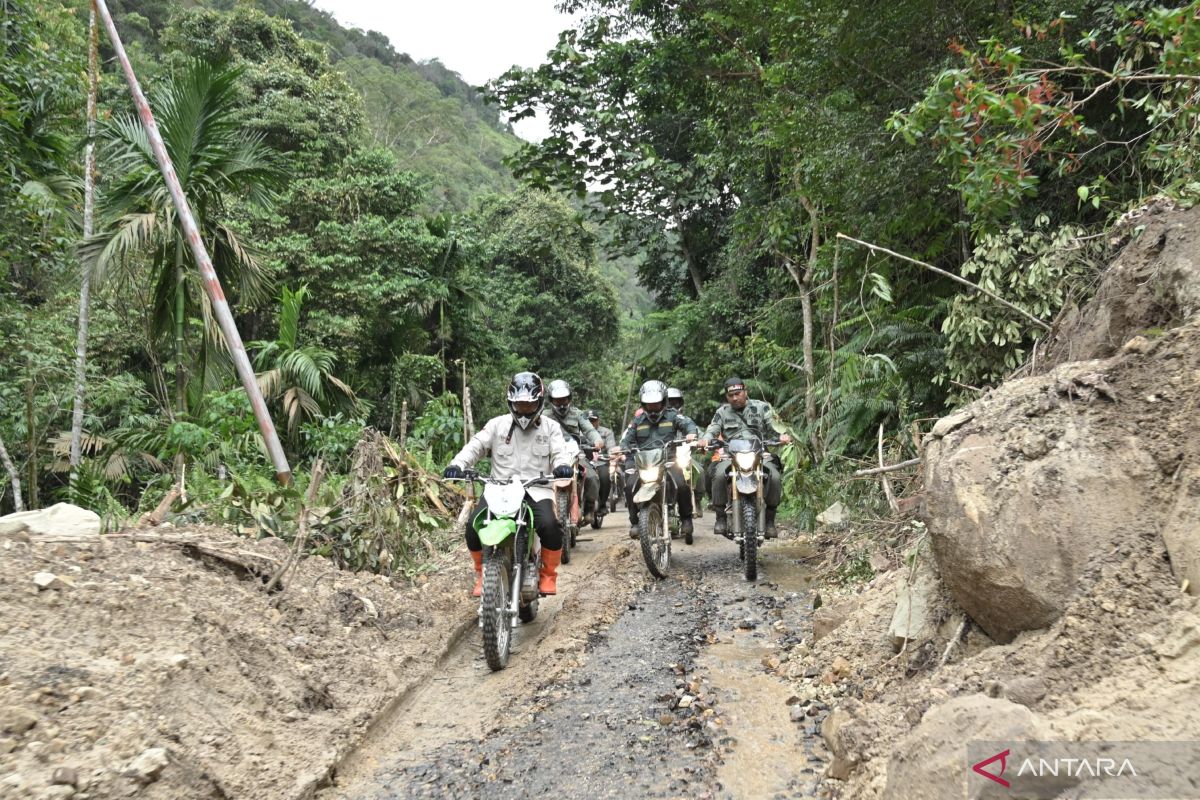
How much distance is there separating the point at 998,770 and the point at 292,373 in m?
13.1

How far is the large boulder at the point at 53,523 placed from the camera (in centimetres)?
505

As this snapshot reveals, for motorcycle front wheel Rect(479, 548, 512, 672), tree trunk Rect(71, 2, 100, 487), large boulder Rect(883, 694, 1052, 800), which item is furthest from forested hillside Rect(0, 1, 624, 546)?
large boulder Rect(883, 694, 1052, 800)

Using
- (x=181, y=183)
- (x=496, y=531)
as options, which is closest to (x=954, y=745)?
(x=496, y=531)

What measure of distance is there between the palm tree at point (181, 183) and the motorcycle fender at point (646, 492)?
6100mm

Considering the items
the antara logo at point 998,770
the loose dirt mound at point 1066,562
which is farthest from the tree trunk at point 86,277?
the antara logo at point 998,770

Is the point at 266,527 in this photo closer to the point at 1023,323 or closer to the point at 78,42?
the point at 1023,323

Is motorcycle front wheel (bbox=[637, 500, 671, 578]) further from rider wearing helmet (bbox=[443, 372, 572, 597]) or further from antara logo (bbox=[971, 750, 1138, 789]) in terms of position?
antara logo (bbox=[971, 750, 1138, 789])

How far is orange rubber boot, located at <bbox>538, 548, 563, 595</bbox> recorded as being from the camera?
6055 mm

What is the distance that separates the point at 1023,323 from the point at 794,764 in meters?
5.06

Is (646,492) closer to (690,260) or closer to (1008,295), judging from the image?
(1008,295)

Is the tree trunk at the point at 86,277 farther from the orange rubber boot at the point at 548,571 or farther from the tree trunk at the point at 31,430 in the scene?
the orange rubber boot at the point at 548,571

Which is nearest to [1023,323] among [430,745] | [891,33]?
[891,33]

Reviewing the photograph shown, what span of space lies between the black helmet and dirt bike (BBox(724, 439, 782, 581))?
236cm

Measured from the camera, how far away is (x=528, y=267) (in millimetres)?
28031
